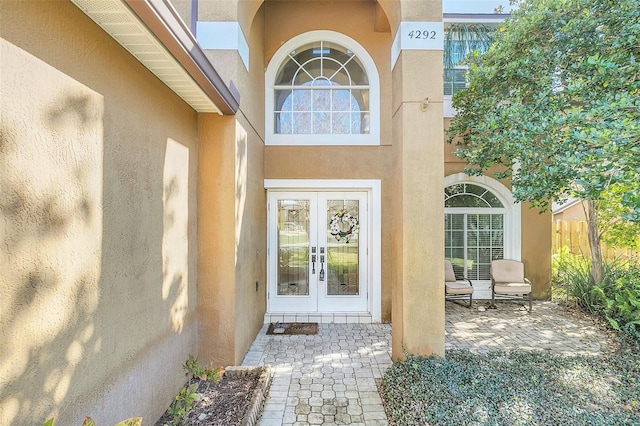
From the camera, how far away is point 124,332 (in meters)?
2.38

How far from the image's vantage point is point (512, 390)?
118 inches

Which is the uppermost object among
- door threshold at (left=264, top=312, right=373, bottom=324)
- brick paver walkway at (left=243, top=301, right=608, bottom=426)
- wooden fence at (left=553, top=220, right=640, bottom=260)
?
wooden fence at (left=553, top=220, right=640, bottom=260)

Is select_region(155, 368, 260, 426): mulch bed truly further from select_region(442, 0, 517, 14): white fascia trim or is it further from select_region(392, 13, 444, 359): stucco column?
select_region(442, 0, 517, 14): white fascia trim

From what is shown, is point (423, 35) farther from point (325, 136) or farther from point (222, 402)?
point (222, 402)

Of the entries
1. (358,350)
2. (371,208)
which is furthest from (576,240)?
(358,350)

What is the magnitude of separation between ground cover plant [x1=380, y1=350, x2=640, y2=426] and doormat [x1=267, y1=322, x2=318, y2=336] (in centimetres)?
200

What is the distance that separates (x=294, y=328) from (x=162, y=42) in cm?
466

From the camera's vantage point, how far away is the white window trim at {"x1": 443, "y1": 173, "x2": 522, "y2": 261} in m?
6.84

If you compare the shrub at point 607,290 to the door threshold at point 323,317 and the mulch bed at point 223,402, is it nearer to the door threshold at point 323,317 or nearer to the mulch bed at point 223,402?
the door threshold at point 323,317

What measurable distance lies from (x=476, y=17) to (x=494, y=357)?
6.74 meters

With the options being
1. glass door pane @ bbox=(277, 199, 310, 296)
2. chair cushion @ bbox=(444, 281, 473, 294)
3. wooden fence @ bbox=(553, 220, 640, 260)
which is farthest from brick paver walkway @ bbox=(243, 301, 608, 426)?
wooden fence @ bbox=(553, 220, 640, 260)

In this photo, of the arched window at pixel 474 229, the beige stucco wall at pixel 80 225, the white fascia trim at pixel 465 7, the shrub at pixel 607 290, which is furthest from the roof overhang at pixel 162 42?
the shrub at pixel 607 290

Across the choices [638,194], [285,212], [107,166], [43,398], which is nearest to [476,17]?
[638,194]

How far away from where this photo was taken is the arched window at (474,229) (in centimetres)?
697
